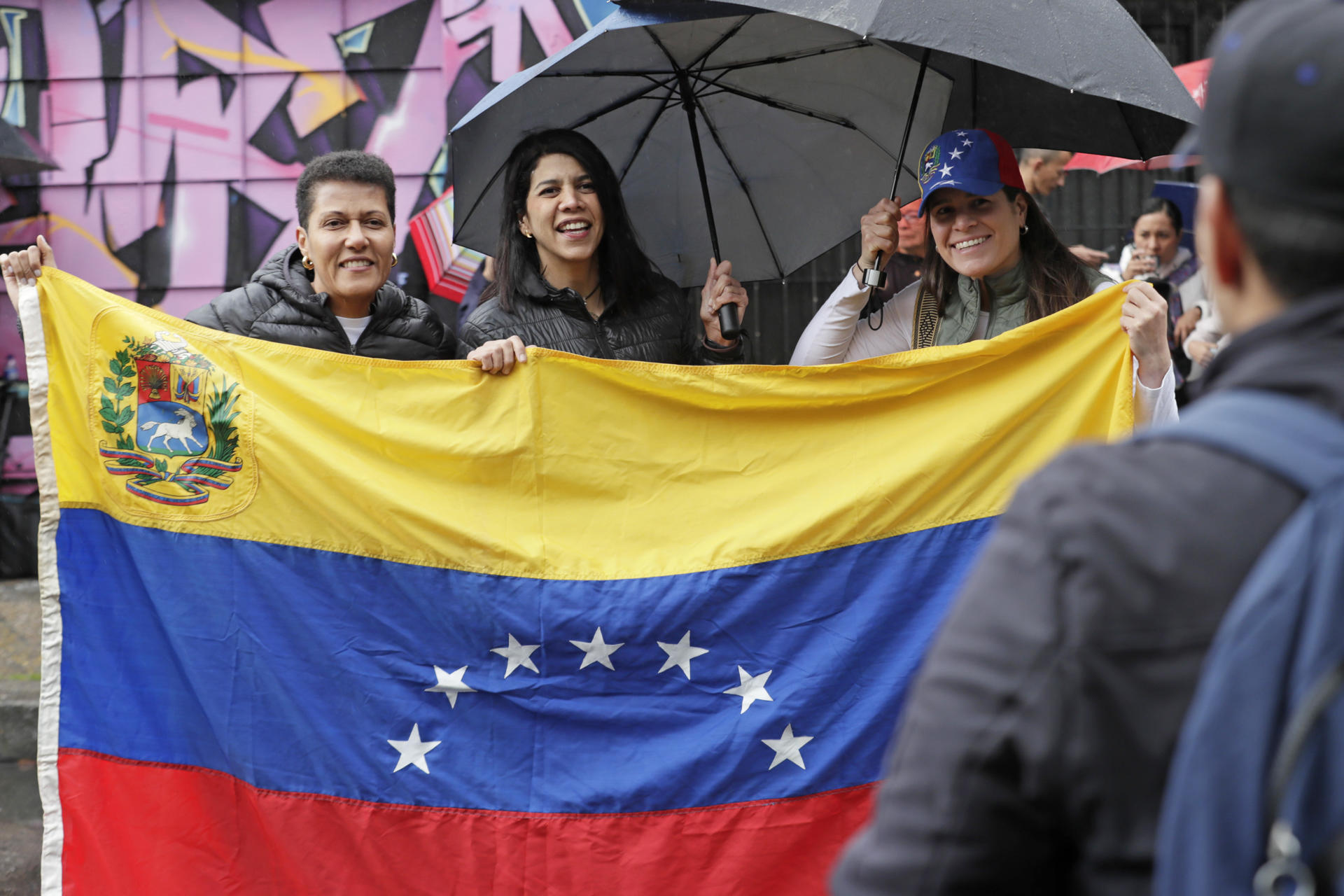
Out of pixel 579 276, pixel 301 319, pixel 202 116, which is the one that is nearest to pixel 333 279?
pixel 301 319

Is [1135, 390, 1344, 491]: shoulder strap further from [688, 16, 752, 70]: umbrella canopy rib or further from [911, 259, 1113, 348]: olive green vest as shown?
[688, 16, 752, 70]: umbrella canopy rib

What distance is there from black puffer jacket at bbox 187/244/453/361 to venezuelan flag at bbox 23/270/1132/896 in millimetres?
182

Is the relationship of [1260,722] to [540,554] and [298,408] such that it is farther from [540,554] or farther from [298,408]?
[298,408]

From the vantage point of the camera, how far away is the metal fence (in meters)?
7.32

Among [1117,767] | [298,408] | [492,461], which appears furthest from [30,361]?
[1117,767]

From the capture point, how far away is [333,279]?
11.6 feet

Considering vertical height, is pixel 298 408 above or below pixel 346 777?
above

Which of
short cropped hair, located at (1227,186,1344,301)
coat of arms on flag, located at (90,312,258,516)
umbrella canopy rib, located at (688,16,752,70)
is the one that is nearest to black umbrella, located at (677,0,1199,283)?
umbrella canopy rib, located at (688,16,752,70)

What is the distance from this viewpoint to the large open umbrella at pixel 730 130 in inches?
163

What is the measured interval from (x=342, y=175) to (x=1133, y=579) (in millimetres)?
3026

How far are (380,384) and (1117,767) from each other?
2.67 metres

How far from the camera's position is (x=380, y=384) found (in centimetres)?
338

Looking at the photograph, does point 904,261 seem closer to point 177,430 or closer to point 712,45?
point 712,45

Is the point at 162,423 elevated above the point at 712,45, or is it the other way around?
the point at 712,45
